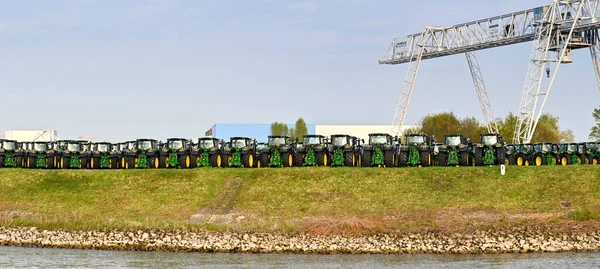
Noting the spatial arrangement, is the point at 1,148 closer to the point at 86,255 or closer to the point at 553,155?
the point at 86,255

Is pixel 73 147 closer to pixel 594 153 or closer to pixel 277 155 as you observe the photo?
pixel 277 155

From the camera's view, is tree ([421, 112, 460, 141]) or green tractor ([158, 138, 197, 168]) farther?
tree ([421, 112, 460, 141])

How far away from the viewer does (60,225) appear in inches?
1649

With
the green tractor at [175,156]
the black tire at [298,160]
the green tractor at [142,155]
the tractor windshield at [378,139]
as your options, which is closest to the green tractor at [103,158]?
the green tractor at [142,155]

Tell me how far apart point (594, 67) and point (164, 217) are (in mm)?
41418

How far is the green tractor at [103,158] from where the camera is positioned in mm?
60125

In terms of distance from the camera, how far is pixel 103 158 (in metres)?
60.2

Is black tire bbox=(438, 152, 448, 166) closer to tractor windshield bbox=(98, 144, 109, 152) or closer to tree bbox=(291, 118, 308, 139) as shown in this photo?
tractor windshield bbox=(98, 144, 109, 152)

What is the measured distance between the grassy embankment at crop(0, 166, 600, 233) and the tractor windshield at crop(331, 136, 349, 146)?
15.9ft

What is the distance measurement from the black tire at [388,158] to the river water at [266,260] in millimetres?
18138

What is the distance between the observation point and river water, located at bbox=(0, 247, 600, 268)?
32844 mm

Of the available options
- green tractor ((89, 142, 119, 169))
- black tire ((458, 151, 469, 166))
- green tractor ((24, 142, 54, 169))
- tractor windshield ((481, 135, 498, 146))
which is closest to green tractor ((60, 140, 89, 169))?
green tractor ((89, 142, 119, 169))

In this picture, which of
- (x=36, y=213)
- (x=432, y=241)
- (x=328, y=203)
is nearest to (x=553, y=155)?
(x=328, y=203)

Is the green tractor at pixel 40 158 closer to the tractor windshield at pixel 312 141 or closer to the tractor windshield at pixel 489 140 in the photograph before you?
the tractor windshield at pixel 312 141
